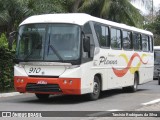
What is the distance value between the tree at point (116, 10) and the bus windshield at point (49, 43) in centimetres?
1620

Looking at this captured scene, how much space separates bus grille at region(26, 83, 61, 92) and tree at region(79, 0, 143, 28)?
17.0 meters

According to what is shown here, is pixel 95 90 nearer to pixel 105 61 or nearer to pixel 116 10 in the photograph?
pixel 105 61

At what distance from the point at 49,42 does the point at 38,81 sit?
4.45 ft

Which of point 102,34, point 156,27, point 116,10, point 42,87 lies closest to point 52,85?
point 42,87

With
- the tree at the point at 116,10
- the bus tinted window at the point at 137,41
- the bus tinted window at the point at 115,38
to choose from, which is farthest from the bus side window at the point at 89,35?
the tree at the point at 116,10

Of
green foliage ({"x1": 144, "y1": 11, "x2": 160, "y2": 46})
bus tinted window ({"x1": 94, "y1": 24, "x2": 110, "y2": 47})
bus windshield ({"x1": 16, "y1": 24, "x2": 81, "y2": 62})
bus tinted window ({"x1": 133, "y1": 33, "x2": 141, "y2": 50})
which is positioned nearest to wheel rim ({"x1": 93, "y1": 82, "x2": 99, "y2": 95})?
bus tinted window ({"x1": 94, "y1": 24, "x2": 110, "y2": 47})

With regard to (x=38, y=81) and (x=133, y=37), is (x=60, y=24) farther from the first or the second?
(x=133, y=37)

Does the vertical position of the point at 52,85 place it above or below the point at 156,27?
below

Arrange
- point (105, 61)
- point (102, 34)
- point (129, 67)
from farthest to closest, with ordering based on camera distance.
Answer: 1. point (129, 67)
2. point (105, 61)
3. point (102, 34)

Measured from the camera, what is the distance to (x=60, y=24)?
15570mm

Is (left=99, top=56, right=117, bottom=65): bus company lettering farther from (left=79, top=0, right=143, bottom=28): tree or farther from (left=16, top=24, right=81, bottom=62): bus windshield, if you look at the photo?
(left=79, top=0, right=143, bottom=28): tree

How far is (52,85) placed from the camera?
15.1m

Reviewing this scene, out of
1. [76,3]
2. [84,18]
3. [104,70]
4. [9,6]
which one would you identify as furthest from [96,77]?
[76,3]

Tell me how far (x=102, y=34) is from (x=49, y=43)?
2694 millimetres
